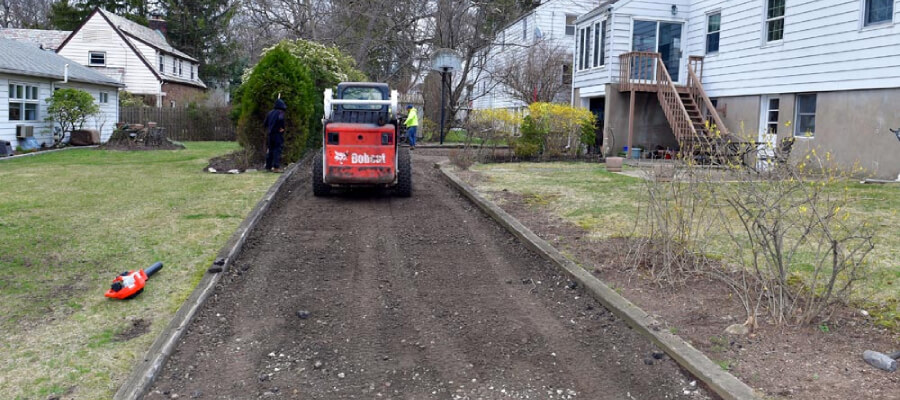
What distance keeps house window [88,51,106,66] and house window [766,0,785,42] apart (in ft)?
116

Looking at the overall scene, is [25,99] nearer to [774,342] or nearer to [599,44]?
[599,44]

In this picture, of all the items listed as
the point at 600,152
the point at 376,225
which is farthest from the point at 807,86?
the point at 376,225

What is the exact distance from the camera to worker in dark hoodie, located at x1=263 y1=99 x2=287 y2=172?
15623mm

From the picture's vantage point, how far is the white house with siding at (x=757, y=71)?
1514cm

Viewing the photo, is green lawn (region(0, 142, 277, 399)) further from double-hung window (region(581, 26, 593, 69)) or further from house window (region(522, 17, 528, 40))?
house window (region(522, 17, 528, 40))

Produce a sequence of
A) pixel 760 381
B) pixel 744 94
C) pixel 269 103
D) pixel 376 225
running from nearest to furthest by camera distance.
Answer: pixel 760 381, pixel 376 225, pixel 269 103, pixel 744 94

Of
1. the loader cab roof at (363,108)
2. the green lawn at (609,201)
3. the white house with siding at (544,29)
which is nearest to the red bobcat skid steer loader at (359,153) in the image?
the loader cab roof at (363,108)

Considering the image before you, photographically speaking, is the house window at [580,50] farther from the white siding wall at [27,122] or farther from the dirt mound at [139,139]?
the white siding wall at [27,122]

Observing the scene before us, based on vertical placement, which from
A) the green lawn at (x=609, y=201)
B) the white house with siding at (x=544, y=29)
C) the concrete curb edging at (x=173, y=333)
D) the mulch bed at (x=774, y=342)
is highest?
the white house with siding at (x=544, y=29)

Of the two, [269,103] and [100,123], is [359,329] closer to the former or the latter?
[269,103]

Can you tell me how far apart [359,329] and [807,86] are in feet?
49.1

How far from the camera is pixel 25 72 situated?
71.9ft

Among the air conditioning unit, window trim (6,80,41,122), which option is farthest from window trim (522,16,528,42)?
the air conditioning unit

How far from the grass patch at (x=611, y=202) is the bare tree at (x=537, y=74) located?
51.0 feet
